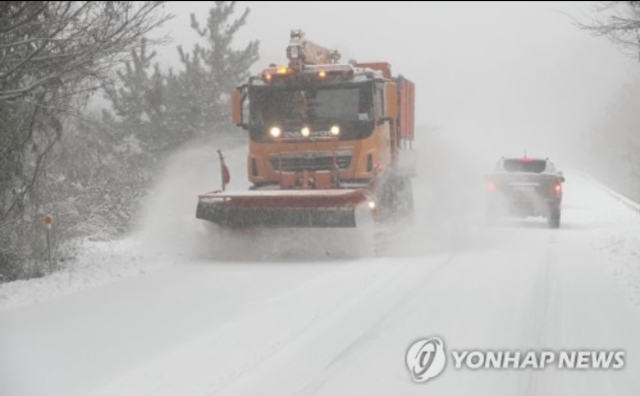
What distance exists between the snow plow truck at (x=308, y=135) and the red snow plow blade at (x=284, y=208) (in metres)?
0.02

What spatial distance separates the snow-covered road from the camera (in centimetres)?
520

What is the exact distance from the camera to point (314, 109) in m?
12.2

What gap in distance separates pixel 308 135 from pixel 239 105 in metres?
1.43

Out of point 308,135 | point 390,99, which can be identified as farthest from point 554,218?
point 308,135

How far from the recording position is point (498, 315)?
23.4ft


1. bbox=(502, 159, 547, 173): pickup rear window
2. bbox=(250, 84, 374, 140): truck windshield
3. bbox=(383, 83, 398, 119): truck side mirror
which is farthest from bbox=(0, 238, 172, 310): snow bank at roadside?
bbox=(502, 159, 547, 173): pickup rear window

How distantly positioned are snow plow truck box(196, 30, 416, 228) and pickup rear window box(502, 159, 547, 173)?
557 cm

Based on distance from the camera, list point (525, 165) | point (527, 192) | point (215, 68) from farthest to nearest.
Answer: point (215, 68)
point (525, 165)
point (527, 192)

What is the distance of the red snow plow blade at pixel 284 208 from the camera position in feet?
35.6

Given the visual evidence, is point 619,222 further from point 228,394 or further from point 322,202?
point 228,394

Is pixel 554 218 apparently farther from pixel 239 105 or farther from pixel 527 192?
pixel 239 105

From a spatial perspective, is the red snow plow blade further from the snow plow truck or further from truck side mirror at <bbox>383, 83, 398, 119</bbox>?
truck side mirror at <bbox>383, 83, 398, 119</bbox>

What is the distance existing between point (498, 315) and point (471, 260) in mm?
3907

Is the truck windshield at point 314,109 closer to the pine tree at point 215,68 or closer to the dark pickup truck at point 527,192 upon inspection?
the dark pickup truck at point 527,192
